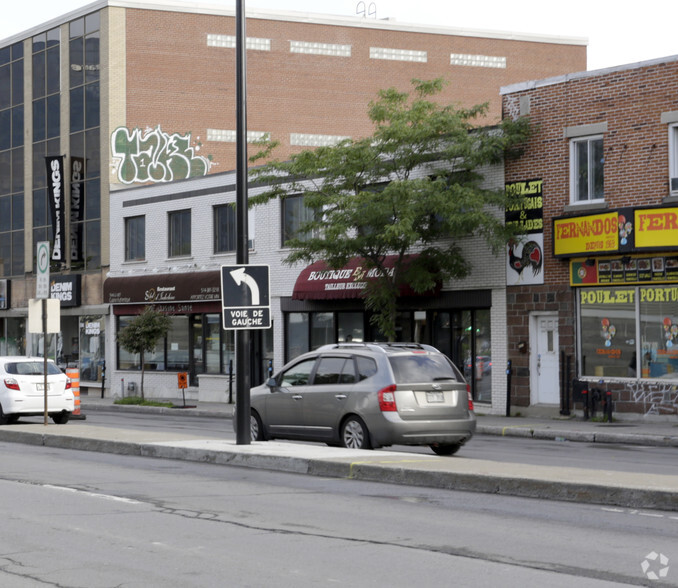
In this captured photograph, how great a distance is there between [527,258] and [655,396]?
468cm

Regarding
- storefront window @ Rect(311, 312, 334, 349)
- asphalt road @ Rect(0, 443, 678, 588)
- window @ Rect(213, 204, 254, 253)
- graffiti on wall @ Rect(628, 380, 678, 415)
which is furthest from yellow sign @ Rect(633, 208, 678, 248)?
window @ Rect(213, 204, 254, 253)

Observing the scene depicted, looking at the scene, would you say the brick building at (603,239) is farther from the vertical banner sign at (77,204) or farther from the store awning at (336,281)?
the vertical banner sign at (77,204)

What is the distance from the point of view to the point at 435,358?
16.7 meters

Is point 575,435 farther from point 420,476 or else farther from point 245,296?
point 420,476

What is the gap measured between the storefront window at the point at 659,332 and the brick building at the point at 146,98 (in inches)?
884

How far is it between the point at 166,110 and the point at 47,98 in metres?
5.68

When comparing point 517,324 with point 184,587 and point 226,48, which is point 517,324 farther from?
point 226,48

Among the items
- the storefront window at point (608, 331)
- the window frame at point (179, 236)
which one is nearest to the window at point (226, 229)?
the window frame at point (179, 236)

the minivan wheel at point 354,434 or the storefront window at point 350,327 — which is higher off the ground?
the storefront window at point 350,327

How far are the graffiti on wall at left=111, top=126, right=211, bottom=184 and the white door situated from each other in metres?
18.8

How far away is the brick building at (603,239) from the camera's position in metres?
24.0

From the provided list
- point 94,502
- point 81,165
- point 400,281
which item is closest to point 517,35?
point 81,165

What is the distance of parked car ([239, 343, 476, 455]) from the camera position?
52.5 ft

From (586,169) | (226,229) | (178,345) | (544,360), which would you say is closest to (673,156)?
(586,169)
